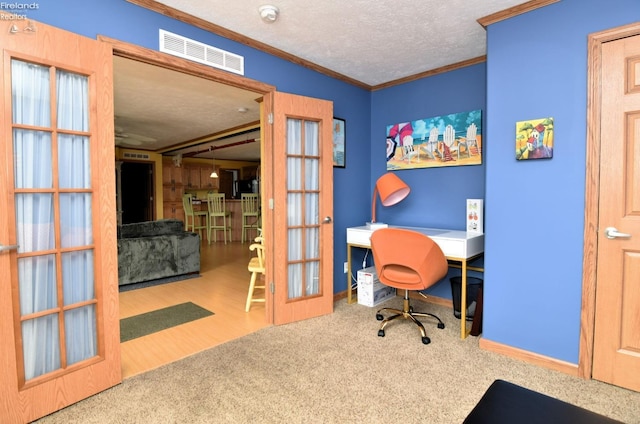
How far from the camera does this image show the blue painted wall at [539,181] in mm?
2168

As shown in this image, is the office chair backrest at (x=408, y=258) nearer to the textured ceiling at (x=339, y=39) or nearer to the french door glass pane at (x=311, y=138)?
the french door glass pane at (x=311, y=138)

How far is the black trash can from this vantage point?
3141mm

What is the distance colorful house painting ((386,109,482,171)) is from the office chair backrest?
1262 millimetres

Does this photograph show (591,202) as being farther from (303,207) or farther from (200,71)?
(200,71)

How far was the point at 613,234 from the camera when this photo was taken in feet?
6.72

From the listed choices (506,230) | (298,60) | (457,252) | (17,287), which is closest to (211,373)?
(17,287)

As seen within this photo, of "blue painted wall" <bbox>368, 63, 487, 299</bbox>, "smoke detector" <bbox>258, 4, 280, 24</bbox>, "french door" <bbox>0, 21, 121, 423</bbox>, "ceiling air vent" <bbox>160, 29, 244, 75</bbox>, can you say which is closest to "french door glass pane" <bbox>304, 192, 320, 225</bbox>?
"blue painted wall" <bbox>368, 63, 487, 299</bbox>

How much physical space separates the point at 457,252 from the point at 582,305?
888 mm

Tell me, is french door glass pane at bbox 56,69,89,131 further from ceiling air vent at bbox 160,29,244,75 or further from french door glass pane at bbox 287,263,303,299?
french door glass pane at bbox 287,263,303,299

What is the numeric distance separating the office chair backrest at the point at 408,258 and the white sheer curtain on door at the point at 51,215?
2.08 metres

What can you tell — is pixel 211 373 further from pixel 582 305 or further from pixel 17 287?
pixel 582 305

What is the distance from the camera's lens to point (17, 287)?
174 centimetres

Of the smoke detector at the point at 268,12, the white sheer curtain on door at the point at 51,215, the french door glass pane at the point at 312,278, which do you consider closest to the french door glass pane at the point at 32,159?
the white sheer curtain on door at the point at 51,215

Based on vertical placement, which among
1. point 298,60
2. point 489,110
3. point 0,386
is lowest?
point 0,386
